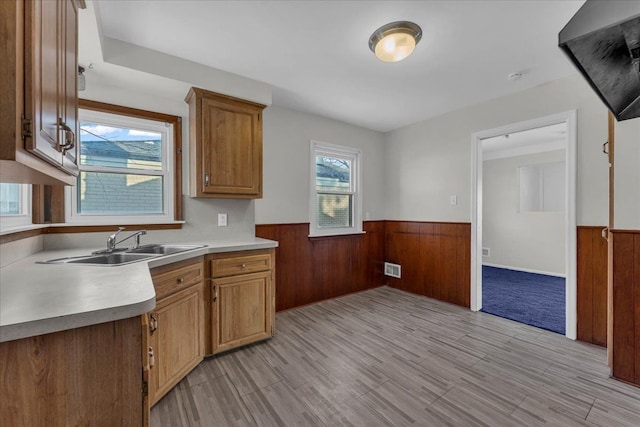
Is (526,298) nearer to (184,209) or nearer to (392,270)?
(392,270)

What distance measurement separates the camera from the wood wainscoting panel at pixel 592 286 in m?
2.37

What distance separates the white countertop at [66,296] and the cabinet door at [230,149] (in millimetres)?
1136

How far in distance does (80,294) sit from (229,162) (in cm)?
174

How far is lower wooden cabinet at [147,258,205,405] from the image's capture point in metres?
1.64

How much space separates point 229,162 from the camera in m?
2.51

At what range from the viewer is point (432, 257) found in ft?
12.1

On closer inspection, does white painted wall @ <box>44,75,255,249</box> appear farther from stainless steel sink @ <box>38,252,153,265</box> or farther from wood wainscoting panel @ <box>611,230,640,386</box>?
wood wainscoting panel @ <box>611,230,640,386</box>

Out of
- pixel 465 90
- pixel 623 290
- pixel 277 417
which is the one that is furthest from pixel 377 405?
pixel 465 90

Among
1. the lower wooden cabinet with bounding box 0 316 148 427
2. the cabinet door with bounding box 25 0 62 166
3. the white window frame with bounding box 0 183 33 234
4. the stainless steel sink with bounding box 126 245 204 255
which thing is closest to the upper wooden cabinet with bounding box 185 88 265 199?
the stainless steel sink with bounding box 126 245 204 255

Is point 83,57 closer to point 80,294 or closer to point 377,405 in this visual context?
point 80,294

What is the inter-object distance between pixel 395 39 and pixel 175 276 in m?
2.19

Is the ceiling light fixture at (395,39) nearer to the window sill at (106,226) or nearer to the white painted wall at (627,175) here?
the white painted wall at (627,175)

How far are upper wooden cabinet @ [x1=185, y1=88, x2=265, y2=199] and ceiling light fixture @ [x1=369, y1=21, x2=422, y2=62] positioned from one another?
125cm

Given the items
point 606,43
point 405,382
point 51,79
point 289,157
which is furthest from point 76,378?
point 289,157
